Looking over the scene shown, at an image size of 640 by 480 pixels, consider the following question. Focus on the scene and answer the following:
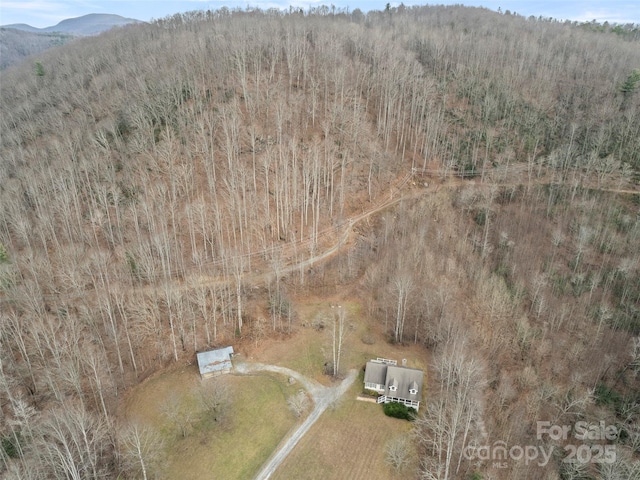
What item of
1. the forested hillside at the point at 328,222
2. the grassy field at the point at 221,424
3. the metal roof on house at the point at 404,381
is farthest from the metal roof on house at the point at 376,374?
the grassy field at the point at 221,424

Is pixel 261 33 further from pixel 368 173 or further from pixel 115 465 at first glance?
pixel 115 465

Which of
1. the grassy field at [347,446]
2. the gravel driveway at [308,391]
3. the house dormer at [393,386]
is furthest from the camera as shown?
the house dormer at [393,386]

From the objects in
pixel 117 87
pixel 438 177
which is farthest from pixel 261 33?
pixel 438 177

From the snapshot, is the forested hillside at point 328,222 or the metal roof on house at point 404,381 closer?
the forested hillside at point 328,222

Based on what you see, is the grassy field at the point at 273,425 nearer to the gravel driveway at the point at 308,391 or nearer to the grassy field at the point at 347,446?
the grassy field at the point at 347,446

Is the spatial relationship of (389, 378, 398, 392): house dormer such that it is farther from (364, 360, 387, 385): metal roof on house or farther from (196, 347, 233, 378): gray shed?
(196, 347, 233, 378): gray shed

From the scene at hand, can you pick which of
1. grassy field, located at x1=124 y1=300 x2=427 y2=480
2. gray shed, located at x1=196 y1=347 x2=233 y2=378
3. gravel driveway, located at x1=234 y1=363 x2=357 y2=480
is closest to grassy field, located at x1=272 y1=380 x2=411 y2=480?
grassy field, located at x1=124 y1=300 x2=427 y2=480
